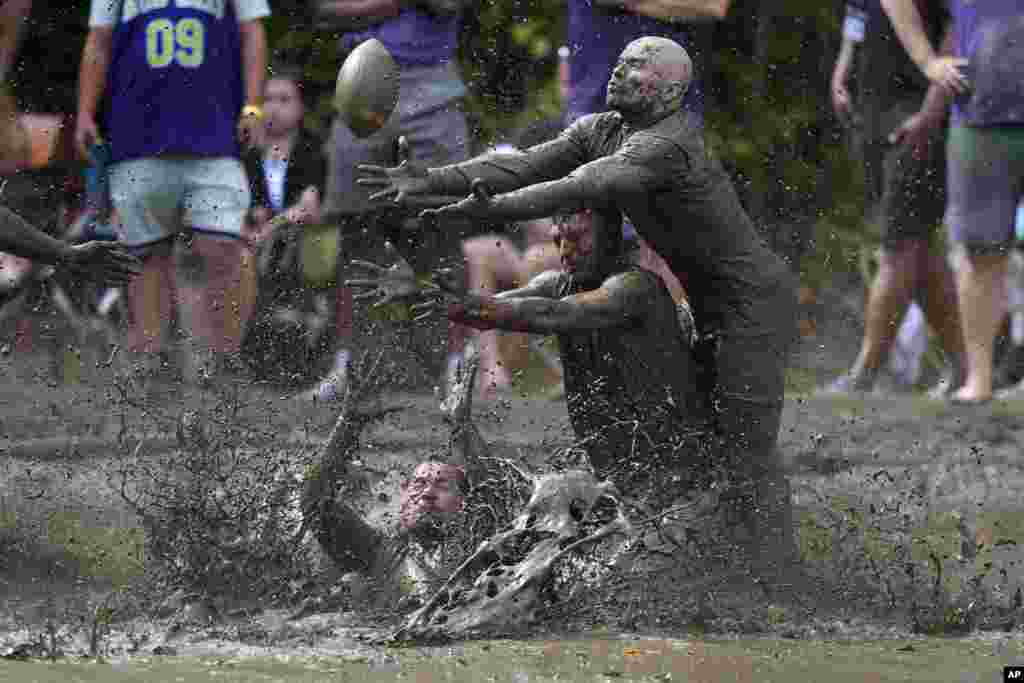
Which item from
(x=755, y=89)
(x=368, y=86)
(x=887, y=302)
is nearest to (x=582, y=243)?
(x=368, y=86)

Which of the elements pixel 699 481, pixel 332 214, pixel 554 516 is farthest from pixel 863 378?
pixel 554 516

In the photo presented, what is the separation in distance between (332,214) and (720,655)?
3.47 meters

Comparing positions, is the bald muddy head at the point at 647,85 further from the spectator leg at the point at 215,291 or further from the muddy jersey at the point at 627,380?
the spectator leg at the point at 215,291

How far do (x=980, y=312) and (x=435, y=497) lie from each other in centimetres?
351

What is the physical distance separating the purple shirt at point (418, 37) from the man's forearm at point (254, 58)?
37cm

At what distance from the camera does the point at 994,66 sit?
9445 mm

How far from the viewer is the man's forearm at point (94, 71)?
344 inches

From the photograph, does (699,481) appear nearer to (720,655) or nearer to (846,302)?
(720,655)

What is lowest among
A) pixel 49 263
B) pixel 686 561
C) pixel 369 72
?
pixel 686 561

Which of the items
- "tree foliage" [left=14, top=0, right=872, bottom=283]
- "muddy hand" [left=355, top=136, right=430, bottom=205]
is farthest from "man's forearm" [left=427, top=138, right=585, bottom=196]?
"tree foliage" [left=14, top=0, right=872, bottom=283]

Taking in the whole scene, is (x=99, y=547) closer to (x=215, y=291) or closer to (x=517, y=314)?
(x=215, y=291)

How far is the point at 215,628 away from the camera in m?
6.26

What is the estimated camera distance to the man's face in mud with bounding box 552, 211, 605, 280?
6.68m

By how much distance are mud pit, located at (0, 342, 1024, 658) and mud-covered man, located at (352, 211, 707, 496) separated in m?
0.31
